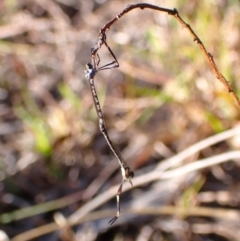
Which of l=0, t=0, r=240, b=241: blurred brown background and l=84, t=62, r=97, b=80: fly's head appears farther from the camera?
l=0, t=0, r=240, b=241: blurred brown background

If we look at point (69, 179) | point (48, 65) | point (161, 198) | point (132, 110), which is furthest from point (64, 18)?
point (161, 198)

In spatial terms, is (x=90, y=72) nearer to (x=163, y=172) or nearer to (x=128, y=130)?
(x=163, y=172)

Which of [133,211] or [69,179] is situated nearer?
[133,211]

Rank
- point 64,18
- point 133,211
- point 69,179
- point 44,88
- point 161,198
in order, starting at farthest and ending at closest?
point 64,18, point 44,88, point 69,179, point 161,198, point 133,211

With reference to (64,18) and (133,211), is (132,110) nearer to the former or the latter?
(133,211)

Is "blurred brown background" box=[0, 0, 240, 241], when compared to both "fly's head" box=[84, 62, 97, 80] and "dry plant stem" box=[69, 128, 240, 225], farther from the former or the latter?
"fly's head" box=[84, 62, 97, 80]

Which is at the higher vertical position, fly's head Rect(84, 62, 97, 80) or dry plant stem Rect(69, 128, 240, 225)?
dry plant stem Rect(69, 128, 240, 225)

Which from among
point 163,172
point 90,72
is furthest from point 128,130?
point 90,72

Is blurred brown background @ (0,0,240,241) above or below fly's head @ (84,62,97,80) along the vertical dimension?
above

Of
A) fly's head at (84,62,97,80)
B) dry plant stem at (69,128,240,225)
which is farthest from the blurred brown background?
fly's head at (84,62,97,80)
